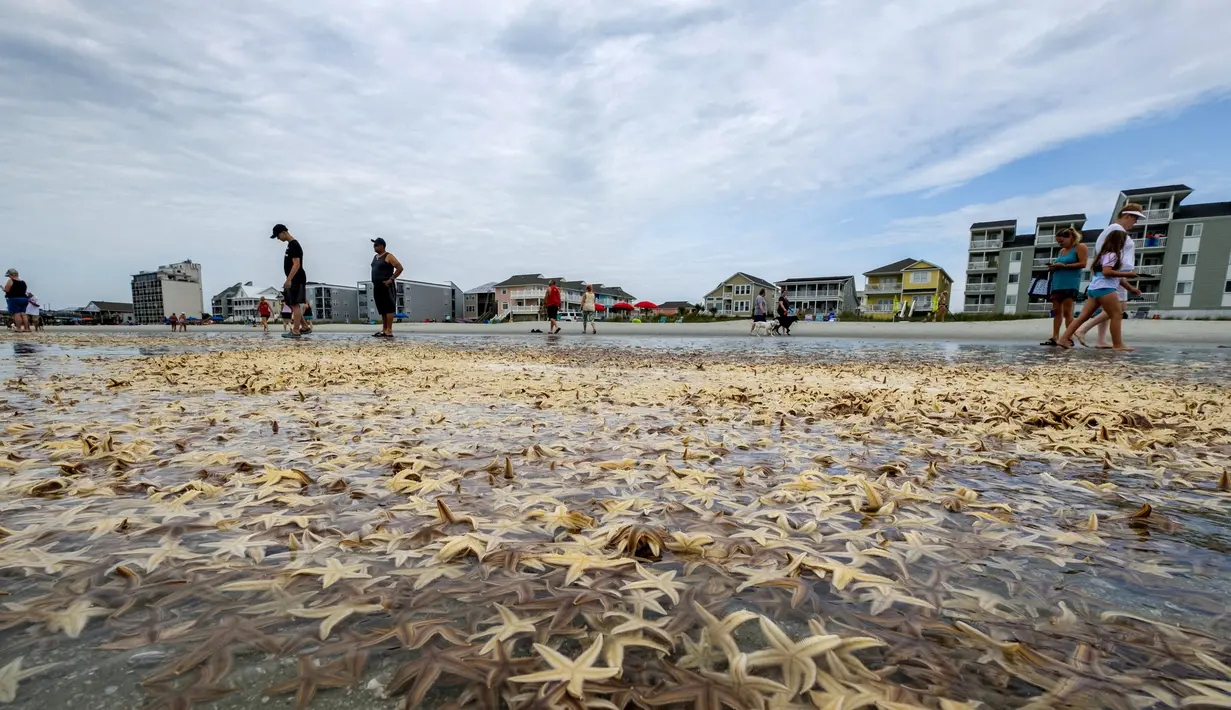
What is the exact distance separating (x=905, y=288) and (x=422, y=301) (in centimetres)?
7661

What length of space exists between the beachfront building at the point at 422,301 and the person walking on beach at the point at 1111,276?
90107mm

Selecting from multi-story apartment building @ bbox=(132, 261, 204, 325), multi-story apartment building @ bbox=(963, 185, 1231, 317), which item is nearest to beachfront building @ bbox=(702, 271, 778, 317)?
multi-story apartment building @ bbox=(963, 185, 1231, 317)

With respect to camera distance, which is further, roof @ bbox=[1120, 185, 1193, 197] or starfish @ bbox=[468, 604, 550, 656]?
roof @ bbox=[1120, 185, 1193, 197]

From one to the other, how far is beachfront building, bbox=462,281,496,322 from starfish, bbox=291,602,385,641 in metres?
99.0

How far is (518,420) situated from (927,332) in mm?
17892

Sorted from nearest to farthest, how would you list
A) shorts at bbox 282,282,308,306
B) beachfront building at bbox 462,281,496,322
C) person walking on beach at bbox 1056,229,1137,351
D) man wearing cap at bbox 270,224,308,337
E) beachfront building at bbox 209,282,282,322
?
person walking on beach at bbox 1056,229,1137,351 → man wearing cap at bbox 270,224,308,337 → shorts at bbox 282,282,308,306 → beachfront building at bbox 462,281,496,322 → beachfront building at bbox 209,282,282,322

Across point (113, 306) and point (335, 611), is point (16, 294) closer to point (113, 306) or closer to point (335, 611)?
point (335, 611)

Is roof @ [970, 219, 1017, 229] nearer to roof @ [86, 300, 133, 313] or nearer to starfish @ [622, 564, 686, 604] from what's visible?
starfish @ [622, 564, 686, 604]

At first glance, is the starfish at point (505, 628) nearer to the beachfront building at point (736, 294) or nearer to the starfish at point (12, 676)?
the starfish at point (12, 676)

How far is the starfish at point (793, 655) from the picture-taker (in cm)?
88

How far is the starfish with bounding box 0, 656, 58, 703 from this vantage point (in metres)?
0.79

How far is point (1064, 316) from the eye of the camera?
11.1 metres

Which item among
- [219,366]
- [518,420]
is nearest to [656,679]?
[518,420]

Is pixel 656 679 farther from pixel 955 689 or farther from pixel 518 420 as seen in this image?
pixel 518 420
